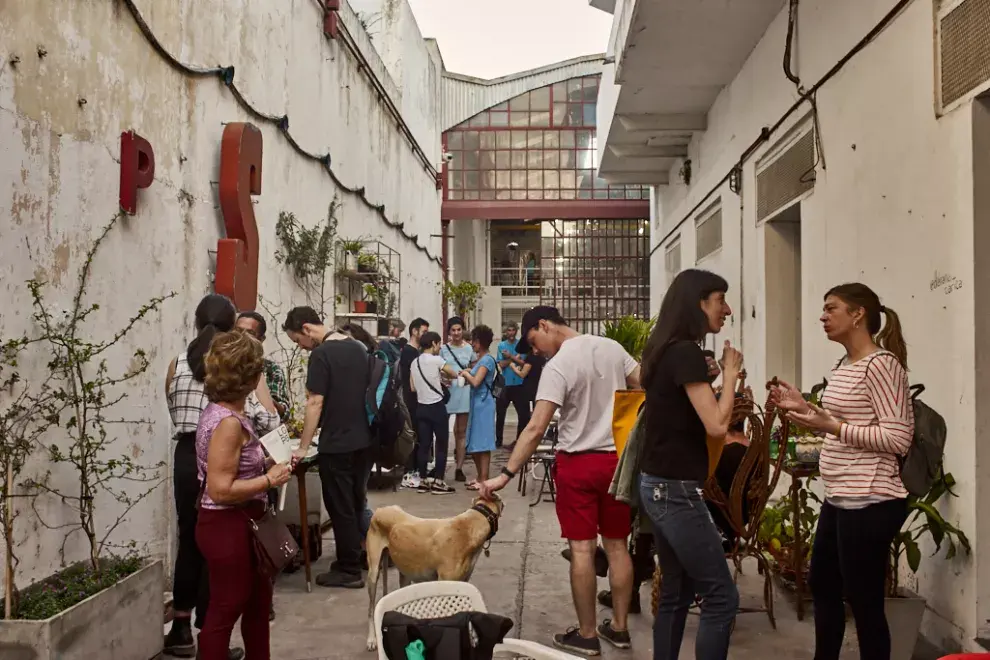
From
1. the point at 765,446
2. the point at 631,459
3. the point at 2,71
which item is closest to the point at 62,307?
the point at 2,71

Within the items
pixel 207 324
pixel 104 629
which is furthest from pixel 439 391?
pixel 104 629

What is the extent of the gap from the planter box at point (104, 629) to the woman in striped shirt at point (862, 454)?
8.82 feet

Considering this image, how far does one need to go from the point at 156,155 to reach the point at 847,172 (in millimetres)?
4106

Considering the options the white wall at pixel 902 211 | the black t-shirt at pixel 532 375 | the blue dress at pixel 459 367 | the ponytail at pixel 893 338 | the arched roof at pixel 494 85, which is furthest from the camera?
the arched roof at pixel 494 85

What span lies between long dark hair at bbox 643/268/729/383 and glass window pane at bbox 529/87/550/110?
64.9 ft

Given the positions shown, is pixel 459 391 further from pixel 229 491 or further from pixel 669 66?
pixel 229 491

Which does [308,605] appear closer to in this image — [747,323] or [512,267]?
[747,323]

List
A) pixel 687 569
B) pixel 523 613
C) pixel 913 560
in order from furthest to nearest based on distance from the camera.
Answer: pixel 523 613, pixel 913 560, pixel 687 569

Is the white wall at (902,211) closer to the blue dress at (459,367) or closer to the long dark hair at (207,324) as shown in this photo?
the long dark hair at (207,324)

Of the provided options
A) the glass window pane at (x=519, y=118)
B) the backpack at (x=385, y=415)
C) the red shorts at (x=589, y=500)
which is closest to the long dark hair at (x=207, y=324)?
the backpack at (x=385, y=415)

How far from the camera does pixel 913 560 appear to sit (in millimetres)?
3768

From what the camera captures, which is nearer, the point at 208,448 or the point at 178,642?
the point at 208,448

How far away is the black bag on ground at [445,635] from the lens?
85.9 inches

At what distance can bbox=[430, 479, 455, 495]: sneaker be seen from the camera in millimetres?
8281
